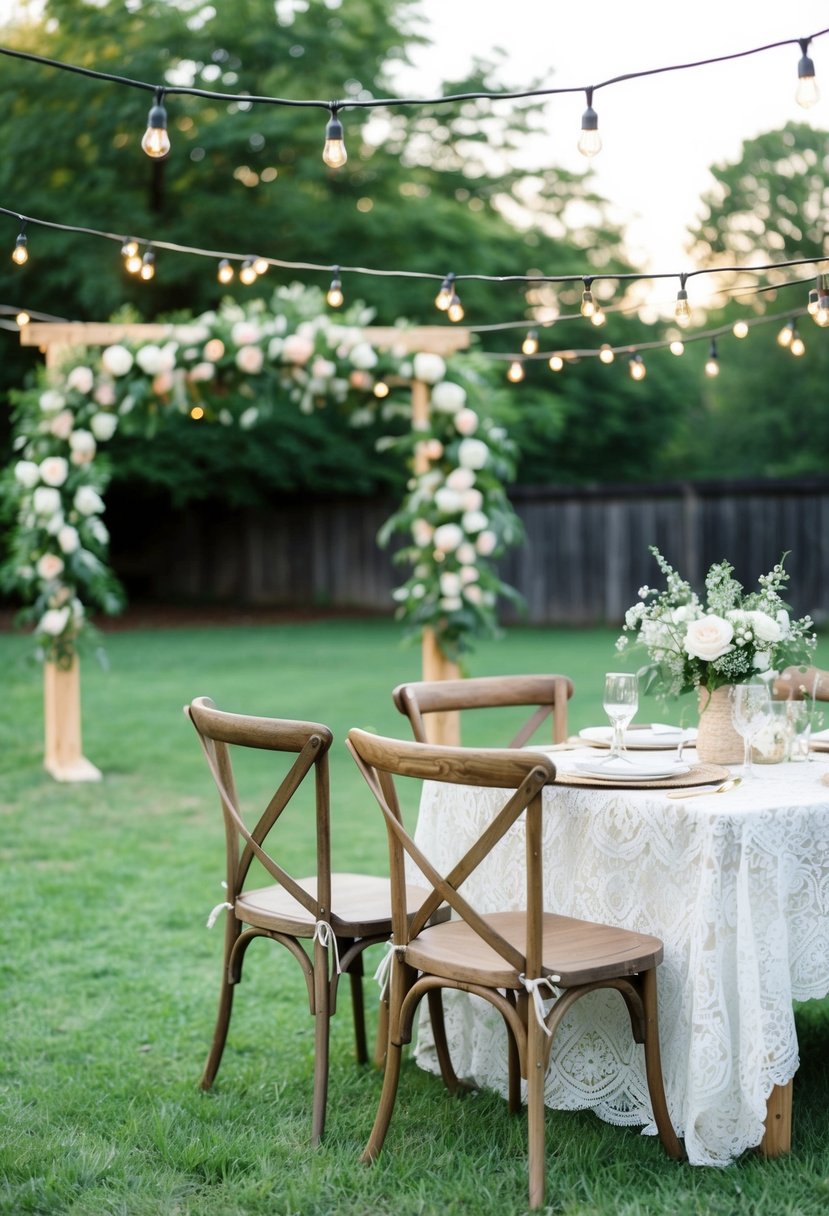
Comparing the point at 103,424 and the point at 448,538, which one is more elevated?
the point at 103,424

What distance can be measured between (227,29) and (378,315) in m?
3.96

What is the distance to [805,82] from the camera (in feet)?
9.23

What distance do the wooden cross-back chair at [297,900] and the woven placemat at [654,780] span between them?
1.83 feet

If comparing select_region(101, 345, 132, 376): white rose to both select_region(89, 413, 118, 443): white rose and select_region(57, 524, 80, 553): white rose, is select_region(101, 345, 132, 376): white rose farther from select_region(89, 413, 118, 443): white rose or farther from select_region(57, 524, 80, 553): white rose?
select_region(57, 524, 80, 553): white rose

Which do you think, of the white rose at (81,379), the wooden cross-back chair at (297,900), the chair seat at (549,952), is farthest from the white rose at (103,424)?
Answer: the chair seat at (549,952)

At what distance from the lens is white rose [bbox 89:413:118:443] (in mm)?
7508

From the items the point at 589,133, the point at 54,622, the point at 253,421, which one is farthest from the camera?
the point at 54,622

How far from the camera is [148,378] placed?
291 inches

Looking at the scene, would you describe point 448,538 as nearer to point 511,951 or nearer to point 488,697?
point 488,697

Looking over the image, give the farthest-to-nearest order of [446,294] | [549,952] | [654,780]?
[446,294]
[654,780]
[549,952]

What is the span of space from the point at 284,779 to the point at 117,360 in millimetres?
4509

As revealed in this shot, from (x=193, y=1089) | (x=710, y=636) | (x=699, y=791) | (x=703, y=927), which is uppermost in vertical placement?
(x=710, y=636)

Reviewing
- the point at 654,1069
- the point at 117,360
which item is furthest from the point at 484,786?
the point at 117,360

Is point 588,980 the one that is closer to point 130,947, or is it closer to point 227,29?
point 130,947
